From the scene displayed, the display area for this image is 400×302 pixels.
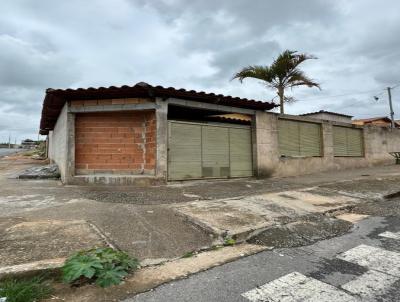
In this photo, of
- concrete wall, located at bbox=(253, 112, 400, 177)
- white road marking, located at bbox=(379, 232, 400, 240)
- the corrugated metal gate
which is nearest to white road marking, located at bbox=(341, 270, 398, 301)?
white road marking, located at bbox=(379, 232, 400, 240)

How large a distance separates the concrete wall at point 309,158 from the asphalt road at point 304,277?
594 cm

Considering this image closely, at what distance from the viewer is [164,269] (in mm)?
3039

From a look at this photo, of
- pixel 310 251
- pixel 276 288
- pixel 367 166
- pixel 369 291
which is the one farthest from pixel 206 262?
pixel 367 166

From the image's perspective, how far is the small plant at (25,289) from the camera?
2.36m

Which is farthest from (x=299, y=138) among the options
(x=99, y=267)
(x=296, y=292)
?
(x=99, y=267)

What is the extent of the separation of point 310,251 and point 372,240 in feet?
3.30

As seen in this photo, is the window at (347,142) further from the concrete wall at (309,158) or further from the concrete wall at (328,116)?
the concrete wall at (328,116)

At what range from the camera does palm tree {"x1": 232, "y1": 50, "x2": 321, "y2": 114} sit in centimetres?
1230

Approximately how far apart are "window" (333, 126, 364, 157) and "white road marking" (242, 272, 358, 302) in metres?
10.3

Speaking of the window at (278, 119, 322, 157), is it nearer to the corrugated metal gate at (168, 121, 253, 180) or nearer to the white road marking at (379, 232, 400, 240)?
the corrugated metal gate at (168, 121, 253, 180)

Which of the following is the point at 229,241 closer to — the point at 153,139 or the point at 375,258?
the point at 375,258

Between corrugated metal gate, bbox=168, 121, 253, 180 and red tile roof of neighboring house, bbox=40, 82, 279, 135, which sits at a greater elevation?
red tile roof of neighboring house, bbox=40, 82, 279, 135

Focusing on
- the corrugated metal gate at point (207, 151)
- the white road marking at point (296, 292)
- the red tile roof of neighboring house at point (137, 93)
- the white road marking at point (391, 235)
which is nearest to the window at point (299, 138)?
the corrugated metal gate at point (207, 151)

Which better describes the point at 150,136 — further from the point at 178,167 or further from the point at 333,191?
the point at 333,191
